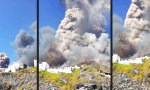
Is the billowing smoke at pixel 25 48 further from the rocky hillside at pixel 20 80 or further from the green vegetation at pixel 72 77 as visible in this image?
the green vegetation at pixel 72 77

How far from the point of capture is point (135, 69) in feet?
11.9

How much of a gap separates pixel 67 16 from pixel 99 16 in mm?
404

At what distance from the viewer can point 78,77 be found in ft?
11.9

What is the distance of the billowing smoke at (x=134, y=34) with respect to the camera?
3592 millimetres

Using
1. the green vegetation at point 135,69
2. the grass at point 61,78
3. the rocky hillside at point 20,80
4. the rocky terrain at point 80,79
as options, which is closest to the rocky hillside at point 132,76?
the green vegetation at point 135,69

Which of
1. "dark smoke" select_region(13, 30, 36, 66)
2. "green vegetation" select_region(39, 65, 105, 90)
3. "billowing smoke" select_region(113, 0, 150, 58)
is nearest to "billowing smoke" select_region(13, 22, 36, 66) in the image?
"dark smoke" select_region(13, 30, 36, 66)

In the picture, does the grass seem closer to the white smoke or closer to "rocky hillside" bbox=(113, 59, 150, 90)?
the white smoke

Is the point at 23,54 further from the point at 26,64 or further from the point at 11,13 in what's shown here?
the point at 11,13

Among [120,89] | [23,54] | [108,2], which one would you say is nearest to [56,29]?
[23,54]

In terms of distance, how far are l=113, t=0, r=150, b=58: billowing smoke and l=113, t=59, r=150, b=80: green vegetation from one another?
0.13 meters

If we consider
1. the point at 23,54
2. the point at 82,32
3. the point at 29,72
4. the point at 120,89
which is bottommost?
the point at 120,89

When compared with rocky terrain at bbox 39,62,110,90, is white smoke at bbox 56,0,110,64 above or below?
above

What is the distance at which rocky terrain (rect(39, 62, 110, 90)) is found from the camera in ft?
11.7

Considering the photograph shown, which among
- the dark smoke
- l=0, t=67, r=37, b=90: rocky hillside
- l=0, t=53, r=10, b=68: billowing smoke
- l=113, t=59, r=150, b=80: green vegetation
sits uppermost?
the dark smoke
